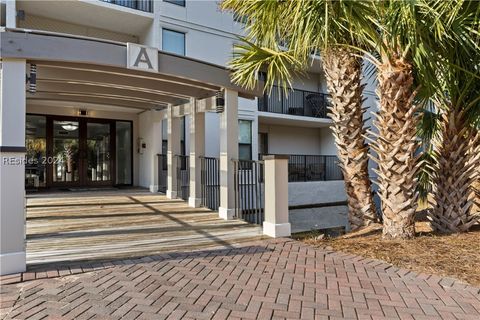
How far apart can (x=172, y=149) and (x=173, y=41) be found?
4454 millimetres

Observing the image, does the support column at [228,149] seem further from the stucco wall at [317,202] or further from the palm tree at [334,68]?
the stucco wall at [317,202]

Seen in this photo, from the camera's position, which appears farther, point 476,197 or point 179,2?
point 179,2

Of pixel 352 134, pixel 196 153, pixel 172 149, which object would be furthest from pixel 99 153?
pixel 352 134

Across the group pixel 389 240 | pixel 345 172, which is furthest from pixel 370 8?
pixel 389 240

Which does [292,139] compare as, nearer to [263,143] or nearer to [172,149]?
[263,143]

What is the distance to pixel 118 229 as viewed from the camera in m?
6.42

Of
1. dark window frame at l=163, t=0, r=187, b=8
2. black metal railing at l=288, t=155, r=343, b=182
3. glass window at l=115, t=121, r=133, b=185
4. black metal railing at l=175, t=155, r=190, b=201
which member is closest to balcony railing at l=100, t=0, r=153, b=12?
dark window frame at l=163, t=0, r=187, b=8

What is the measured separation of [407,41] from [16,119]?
5494 millimetres

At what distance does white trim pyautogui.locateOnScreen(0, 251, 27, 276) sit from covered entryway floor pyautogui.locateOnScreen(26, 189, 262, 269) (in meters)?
0.19

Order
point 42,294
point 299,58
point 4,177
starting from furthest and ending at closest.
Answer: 1. point 299,58
2. point 4,177
3. point 42,294

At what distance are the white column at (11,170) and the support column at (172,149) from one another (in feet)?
18.7

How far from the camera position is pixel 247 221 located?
7.43 metres

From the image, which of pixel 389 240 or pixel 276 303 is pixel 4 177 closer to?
pixel 276 303

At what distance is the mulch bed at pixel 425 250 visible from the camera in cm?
471
